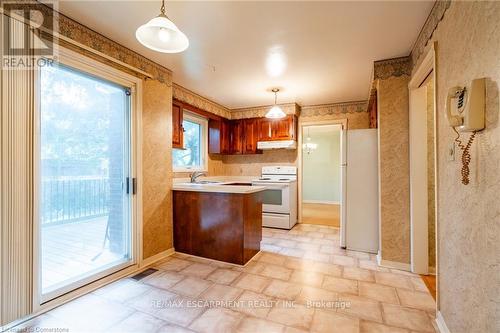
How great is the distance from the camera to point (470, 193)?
4.25 feet

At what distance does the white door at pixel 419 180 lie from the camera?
2.59 m

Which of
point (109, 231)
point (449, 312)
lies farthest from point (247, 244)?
point (449, 312)

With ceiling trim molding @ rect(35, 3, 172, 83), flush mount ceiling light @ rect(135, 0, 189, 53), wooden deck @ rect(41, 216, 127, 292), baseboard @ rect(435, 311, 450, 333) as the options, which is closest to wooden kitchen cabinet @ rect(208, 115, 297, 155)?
ceiling trim molding @ rect(35, 3, 172, 83)

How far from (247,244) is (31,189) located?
7.04 ft

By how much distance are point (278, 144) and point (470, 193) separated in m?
3.57

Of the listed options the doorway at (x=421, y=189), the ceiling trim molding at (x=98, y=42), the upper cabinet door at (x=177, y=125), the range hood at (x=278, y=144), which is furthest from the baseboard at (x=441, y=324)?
the ceiling trim molding at (x=98, y=42)

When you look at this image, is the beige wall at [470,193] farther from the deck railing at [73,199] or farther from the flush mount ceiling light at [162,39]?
the deck railing at [73,199]

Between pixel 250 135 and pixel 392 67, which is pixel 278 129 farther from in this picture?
pixel 392 67

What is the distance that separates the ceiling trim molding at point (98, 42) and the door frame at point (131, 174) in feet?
0.52

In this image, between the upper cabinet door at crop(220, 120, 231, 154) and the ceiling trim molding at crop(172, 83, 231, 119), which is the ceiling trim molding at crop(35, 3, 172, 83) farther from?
the upper cabinet door at crop(220, 120, 231, 154)

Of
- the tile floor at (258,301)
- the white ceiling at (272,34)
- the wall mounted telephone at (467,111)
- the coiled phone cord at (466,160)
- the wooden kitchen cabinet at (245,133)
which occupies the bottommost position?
the tile floor at (258,301)

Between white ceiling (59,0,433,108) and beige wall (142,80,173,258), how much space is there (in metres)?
0.47

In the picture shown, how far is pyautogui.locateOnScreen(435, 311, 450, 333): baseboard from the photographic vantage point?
163 centimetres

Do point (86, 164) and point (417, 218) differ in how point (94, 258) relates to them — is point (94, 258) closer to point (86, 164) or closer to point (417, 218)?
point (86, 164)
